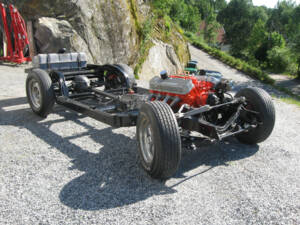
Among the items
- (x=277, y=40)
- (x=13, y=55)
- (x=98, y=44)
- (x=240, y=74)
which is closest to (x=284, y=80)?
(x=277, y=40)

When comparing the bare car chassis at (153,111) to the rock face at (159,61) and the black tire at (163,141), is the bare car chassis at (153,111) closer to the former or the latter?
A: the black tire at (163,141)

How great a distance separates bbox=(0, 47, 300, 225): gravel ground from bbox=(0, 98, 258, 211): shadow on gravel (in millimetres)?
12

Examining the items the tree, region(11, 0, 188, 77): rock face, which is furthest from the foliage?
the tree

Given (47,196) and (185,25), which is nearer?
(47,196)

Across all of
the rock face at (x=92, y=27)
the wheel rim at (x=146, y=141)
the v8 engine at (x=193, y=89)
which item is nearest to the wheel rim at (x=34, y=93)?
the v8 engine at (x=193, y=89)

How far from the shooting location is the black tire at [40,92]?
227 inches

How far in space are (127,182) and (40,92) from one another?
3218 millimetres

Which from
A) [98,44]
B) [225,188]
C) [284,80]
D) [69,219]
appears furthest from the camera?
[284,80]

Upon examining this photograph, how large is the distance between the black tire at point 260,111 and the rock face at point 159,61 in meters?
10.8

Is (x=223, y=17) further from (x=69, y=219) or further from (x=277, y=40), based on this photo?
(x=69, y=219)

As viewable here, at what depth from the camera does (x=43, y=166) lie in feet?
13.2

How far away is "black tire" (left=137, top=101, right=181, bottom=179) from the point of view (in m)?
3.36

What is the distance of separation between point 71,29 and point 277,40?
1842 inches

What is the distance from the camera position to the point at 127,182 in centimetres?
364
